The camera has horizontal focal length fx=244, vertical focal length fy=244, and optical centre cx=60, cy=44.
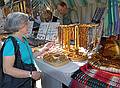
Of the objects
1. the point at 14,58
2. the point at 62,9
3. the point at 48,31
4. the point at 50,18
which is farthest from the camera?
the point at 62,9

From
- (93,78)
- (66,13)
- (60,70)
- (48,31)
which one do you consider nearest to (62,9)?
(66,13)

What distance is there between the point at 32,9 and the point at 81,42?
5.07 feet

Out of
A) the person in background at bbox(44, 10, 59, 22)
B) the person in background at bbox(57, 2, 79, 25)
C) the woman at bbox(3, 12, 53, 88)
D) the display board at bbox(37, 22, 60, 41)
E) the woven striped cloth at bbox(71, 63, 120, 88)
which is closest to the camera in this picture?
the woven striped cloth at bbox(71, 63, 120, 88)

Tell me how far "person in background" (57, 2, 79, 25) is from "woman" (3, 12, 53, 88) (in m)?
1.53

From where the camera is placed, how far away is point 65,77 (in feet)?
5.75

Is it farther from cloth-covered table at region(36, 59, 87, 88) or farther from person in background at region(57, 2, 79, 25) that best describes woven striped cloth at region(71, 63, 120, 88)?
person in background at region(57, 2, 79, 25)

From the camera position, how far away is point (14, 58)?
5.63ft

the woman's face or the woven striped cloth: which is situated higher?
the woman's face

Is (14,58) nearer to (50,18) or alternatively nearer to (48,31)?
(48,31)

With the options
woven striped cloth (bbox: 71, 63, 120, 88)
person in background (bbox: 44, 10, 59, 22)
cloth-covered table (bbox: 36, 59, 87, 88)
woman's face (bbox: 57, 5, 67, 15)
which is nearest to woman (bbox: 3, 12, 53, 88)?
cloth-covered table (bbox: 36, 59, 87, 88)

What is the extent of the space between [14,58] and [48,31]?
1.11 meters

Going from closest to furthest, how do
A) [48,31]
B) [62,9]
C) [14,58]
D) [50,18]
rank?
1. [14,58]
2. [48,31]
3. [50,18]
4. [62,9]

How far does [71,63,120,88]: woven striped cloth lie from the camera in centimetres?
149

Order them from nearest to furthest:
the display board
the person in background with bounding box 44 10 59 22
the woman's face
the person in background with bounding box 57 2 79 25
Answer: the display board < the person in background with bounding box 44 10 59 22 < the person in background with bounding box 57 2 79 25 < the woman's face
